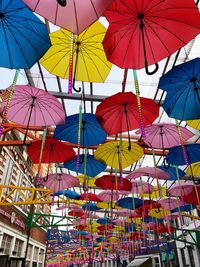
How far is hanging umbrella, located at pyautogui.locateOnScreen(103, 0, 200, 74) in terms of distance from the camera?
297cm

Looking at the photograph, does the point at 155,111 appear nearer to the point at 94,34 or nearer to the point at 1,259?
the point at 94,34

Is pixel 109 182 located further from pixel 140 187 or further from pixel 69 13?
pixel 69 13

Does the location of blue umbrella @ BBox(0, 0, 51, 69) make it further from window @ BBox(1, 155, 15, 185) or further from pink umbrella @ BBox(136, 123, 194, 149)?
window @ BBox(1, 155, 15, 185)

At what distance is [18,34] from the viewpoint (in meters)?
3.50

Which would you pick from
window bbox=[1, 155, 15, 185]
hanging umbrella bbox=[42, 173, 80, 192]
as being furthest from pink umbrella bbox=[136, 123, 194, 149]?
window bbox=[1, 155, 15, 185]

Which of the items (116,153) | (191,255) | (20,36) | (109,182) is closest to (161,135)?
(116,153)

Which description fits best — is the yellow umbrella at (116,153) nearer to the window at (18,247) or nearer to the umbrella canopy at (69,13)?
the umbrella canopy at (69,13)

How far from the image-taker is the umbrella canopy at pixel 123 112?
15.6ft

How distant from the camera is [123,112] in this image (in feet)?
16.6

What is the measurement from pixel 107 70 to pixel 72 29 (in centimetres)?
237

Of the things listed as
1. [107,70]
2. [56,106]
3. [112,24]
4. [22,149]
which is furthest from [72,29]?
[22,149]

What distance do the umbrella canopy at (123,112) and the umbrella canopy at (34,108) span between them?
0.98 metres

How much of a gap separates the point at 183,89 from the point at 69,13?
116 inches

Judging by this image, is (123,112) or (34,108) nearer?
(123,112)
